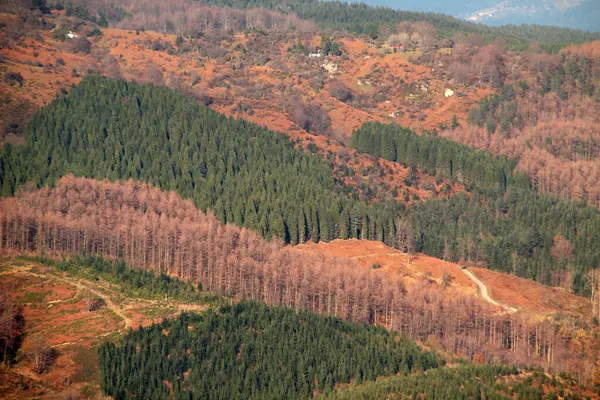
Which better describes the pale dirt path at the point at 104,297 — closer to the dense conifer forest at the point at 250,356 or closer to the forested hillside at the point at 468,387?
the dense conifer forest at the point at 250,356

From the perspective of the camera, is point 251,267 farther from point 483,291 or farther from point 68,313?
point 483,291

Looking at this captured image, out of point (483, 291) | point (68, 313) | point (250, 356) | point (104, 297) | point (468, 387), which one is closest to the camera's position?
point (468, 387)

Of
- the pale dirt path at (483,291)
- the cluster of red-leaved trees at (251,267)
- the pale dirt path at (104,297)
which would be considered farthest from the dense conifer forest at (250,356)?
the pale dirt path at (483,291)

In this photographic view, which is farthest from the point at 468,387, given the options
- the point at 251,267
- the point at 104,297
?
the point at 104,297

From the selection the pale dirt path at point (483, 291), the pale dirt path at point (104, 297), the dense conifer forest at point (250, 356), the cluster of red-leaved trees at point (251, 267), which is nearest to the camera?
the dense conifer forest at point (250, 356)

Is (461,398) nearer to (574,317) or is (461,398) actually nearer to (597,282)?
(574,317)

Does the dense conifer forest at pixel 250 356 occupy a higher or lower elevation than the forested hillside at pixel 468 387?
lower

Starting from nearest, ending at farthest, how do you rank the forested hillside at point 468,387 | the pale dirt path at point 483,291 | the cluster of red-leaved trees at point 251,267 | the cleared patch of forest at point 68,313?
the forested hillside at point 468,387 → the cleared patch of forest at point 68,313 → the cluster of red-leaved trees at point 251,267 → the pale dirt path at point 483,291
